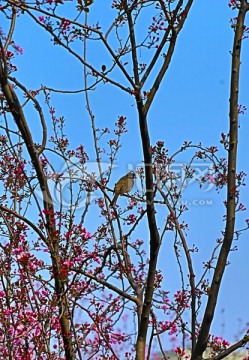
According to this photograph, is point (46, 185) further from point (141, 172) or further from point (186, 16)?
point (186, 16)

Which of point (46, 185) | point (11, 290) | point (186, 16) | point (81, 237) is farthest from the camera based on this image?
point (11, 290)

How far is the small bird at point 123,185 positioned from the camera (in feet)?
8.27

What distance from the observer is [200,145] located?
2.53 m

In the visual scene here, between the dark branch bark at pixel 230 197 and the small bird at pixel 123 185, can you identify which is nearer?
the dark branch bark at pixel 230 197

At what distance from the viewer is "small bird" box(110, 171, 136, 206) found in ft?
8.27

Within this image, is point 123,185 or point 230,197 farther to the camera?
point 123,185

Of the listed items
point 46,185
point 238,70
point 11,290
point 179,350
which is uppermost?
point 238,70

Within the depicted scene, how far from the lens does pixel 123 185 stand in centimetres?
252

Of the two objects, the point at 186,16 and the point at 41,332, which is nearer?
the point at 186,16

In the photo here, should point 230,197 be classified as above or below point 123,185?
below

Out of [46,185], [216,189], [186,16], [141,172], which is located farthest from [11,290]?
[186,16]

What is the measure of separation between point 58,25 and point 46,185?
631mm

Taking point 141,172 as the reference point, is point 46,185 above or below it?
below

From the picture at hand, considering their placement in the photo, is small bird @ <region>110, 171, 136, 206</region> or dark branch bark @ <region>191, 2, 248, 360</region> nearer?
dark branch bark @ <region>191, 2, 248, 360</region>
